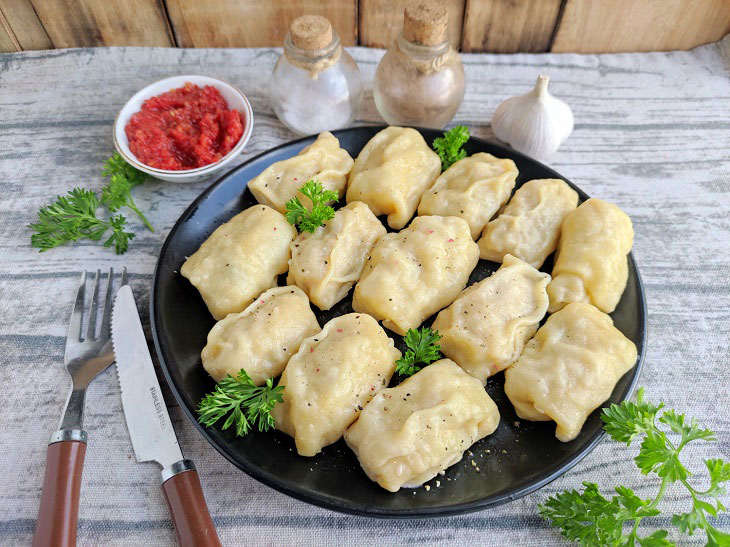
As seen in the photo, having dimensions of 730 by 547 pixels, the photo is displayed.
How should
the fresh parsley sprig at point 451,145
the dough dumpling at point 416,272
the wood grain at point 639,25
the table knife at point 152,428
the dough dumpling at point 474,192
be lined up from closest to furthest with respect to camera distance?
the table knife at point 152,428, the dough dumpling at point 416,272, the dough dumpling at point 474,192, the fresh parsley sprig at point 451,145, the wood grain at point 639,25

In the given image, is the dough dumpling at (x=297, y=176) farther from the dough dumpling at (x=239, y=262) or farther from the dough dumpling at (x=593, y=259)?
the dough dumpling at (x=593, y=259)

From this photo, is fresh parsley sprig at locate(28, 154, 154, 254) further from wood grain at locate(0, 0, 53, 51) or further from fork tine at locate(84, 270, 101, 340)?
wood grain at locate(0, 0, 53, 51)

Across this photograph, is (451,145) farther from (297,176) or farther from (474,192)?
(297,176)

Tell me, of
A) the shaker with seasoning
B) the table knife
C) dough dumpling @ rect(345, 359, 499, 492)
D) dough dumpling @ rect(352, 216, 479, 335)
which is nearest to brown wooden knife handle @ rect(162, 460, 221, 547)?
the table knife

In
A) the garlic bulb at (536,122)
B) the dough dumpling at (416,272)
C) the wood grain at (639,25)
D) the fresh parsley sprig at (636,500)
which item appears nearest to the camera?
the fresh parsley sprig at (636,500)

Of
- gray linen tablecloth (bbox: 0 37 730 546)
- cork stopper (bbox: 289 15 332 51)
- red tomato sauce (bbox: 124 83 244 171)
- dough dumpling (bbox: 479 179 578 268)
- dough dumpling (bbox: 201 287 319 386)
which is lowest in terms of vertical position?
gray linen tablecloth (bbox: 0 37 730 546)

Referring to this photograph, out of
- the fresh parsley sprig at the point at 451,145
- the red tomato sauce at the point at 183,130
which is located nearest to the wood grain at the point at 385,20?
the fresh parsley sprig at the point at 451,145
